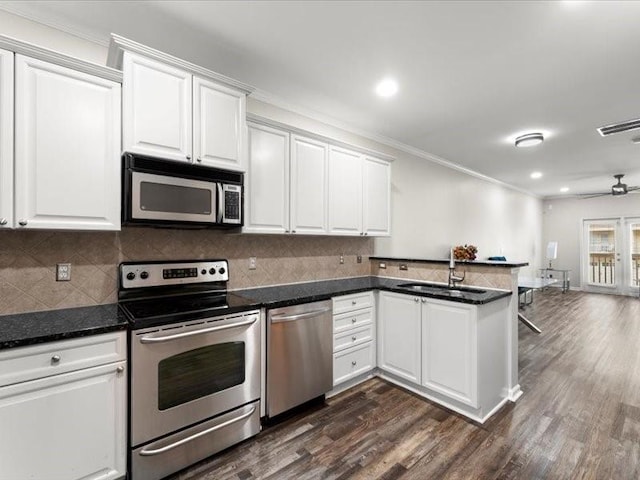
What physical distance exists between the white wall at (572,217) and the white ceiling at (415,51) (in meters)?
5.73

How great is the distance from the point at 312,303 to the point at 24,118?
6.88ft

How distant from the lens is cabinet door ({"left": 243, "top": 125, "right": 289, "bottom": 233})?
2.61 meters

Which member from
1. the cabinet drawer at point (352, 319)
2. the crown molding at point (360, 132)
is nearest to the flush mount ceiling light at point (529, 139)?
the crown molding at point (360, 132)

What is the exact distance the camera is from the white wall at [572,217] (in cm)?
816

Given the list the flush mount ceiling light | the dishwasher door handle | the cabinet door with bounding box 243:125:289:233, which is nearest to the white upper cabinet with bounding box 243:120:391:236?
the cabinet door with bounding box 243:125:289:233

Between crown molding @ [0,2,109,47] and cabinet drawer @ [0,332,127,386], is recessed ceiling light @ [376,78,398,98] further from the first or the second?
cabinet drawer @ [0,332,127,386]

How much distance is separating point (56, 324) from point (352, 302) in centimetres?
213

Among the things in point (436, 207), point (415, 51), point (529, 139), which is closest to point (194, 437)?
point (415, 51)

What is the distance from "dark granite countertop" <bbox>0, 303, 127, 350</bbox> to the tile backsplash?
0.11m

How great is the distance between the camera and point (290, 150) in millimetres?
2846

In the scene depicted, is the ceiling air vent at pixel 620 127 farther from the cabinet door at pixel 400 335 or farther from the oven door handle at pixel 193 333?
the oven door handle at pixel 193 333

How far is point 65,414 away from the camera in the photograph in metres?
1.56

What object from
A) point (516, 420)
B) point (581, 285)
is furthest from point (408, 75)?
point (581, 285)

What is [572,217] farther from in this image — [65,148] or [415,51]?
[65,148]
